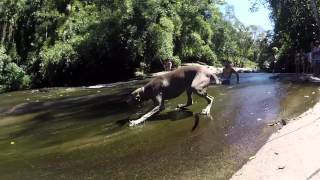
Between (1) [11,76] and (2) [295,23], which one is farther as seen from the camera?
(1) [11,76]

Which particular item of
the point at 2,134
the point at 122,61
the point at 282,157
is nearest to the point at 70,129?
the point at 2,134

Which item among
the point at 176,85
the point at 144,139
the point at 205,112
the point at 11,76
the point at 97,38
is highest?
the point at 97,38

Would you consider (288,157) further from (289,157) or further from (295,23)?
(295,23)

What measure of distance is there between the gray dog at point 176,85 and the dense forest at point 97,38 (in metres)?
19.9

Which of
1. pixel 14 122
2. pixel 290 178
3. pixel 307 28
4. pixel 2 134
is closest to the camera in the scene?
pixel 290 178

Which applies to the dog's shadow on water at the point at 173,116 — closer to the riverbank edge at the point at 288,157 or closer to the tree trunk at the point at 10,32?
the riverbank edge at the point at 288,157

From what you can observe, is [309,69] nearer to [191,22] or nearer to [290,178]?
[191,22]

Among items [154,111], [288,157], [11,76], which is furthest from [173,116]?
[11,76]

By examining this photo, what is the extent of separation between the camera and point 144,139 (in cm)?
1086

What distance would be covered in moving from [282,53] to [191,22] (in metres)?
7.77

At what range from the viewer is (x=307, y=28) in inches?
1250

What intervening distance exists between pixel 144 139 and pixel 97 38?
2562 centimetres

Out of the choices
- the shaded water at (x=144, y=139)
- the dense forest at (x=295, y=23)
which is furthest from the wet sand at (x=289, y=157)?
the dense forest at (x=295, y=23)

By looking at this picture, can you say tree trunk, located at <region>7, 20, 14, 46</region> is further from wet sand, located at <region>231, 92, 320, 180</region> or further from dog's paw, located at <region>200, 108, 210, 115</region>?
wet sand, located at <region>231, 92, 320, 180</region>
